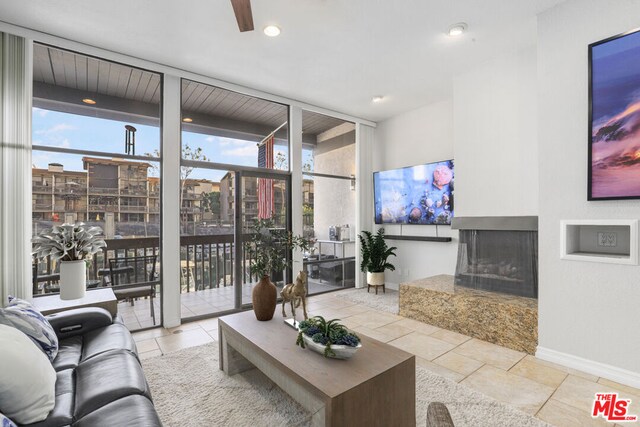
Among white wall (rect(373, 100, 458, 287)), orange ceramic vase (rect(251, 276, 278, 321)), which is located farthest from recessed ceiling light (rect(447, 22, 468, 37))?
orange ceramic vase (rect(251, 276, 278, 321))

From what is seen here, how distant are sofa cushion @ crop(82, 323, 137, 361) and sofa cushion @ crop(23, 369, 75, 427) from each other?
0.23m

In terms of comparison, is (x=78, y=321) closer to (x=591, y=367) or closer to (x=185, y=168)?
(x=185, y=168)

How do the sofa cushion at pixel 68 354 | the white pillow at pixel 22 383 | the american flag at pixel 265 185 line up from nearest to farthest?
the white pillow at pixel 22 383, the sofa cushion at pixel 68 354, the american flag at pixel 265 185

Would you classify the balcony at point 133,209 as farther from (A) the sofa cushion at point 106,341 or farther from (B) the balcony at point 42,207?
(A) the sofa cushion at point 106,341

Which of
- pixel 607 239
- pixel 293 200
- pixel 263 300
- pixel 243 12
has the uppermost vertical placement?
pixel 243 12

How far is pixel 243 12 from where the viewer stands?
1.85m

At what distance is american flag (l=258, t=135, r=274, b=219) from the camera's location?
454cm

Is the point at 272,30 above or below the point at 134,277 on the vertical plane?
above

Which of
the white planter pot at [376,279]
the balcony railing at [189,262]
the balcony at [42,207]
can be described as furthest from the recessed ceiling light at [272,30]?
the white planter pot at [376,279]

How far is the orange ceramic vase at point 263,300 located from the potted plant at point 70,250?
1484mm

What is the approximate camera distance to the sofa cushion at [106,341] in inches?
79.2

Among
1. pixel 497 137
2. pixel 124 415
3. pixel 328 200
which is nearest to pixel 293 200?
pixel 328 200

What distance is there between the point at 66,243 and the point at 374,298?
375cm

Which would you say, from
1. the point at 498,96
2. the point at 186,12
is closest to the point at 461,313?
the point at 498,96
